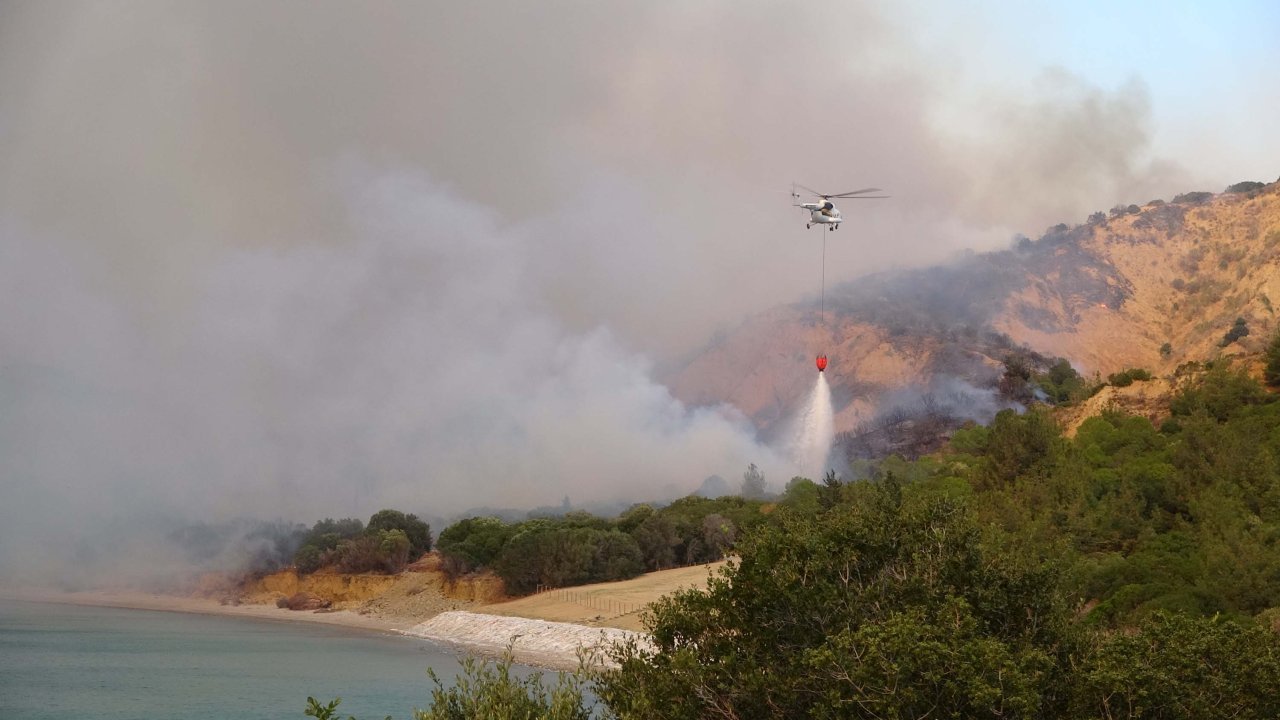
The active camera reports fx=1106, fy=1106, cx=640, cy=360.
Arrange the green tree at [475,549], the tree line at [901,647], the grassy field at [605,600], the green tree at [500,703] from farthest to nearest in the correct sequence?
the green tree at [475,549] → the grassy field at [605,600] → the green tree at [500,703] → the tree line at [901,647]

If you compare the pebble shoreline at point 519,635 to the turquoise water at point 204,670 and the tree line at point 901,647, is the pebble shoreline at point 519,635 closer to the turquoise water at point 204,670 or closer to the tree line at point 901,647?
the turquoise water at point 204,670

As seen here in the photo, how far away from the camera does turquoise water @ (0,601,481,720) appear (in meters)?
69.7

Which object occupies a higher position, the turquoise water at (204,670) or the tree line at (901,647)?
the tree line at (901,647)

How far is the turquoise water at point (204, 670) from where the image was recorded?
6969 cm

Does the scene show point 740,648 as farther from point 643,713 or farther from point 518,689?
point 518,689

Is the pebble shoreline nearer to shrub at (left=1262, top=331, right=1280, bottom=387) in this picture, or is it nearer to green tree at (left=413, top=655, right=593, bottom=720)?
green tree at (left=413, top=655, right=593, bottom=720)

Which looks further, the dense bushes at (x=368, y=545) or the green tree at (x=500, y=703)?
the dense bushes at (x=368, y=545)

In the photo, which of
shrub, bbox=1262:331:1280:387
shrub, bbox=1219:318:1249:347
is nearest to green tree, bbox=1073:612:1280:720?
shrub, bbox=1262:331:1280:387

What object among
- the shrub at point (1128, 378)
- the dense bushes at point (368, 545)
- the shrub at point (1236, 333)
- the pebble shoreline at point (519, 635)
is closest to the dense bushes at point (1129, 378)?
the shrub at point (1128, 378)

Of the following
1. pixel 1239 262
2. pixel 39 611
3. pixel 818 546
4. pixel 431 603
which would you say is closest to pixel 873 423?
pixel 1239 262

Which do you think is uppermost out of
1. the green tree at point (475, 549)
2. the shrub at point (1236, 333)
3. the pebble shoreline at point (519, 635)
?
the shrub at point (1236, 333)

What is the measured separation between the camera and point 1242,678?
79.3 feet

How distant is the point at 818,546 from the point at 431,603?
11687 centimetres

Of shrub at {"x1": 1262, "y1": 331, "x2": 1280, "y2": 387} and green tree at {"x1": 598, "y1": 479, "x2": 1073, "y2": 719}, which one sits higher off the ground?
shrub at {"x1": 1262, "y1": 331, "x2": 1280, "y2": 387}
